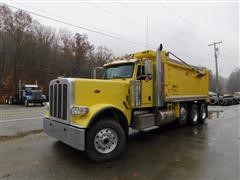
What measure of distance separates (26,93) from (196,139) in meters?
21.8

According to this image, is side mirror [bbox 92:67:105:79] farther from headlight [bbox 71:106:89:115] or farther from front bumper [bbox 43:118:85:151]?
headlight [bbox 71:106:89:115]

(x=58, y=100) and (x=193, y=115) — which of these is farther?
(x=193, y=115)

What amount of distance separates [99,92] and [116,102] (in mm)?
621

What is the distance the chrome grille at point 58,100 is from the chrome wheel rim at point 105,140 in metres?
0.94

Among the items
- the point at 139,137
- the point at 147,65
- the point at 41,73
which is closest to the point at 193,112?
the point at 139,137

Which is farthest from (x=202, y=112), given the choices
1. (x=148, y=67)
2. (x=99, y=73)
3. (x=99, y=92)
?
(x=99, y=92)

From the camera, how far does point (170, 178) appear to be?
3604 mm

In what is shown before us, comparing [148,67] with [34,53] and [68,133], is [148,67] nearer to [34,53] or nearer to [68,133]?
[68,133]

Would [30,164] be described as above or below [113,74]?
below

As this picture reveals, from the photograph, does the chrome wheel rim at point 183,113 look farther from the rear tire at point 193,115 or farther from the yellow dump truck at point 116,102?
the rear tire at point 193,115

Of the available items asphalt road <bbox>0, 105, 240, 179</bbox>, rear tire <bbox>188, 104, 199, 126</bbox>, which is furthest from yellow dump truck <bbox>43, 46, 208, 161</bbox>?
rear tire <bbox>188, 104, 199, 126</bbox>

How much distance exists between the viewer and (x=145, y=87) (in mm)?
6191

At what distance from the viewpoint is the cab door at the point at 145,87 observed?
596cm

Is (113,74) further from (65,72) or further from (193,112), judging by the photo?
(65,72)
